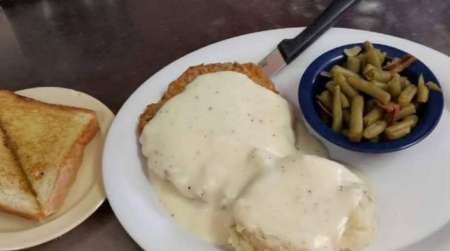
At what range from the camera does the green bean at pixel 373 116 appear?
1.42m

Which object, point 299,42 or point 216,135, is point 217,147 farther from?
point 299,42

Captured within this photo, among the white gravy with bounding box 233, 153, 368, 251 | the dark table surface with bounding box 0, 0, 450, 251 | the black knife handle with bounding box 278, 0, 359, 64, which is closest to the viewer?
the white gravy with bounding box 233, 153, 368, 251

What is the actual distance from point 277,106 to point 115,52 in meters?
0.83

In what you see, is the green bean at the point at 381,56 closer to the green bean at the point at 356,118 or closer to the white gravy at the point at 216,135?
the green bean at the point at 356,118

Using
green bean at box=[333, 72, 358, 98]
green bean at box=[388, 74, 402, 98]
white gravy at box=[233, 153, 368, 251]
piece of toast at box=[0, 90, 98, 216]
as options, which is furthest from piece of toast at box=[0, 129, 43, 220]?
green bean at box=[388, 74, 402, 98]

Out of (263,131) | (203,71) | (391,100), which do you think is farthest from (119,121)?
(391,100)

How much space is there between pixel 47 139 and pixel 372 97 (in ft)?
3.06

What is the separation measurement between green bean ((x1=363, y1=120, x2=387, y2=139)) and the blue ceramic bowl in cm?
2

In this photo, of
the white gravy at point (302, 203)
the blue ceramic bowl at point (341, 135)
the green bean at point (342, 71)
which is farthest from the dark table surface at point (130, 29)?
the white gravy at point (302, 203)

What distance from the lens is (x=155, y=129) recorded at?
1460mm

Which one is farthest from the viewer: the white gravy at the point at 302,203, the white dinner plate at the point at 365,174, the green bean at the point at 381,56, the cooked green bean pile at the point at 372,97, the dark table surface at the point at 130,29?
the dark table surface at the point at 130,29

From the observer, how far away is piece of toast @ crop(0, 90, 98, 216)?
147 centimetres

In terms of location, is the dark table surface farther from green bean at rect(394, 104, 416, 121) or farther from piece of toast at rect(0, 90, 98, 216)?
green bean at rect(394, 104, 416, 121)

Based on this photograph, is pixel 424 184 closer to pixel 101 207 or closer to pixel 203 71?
pixel 203 71
